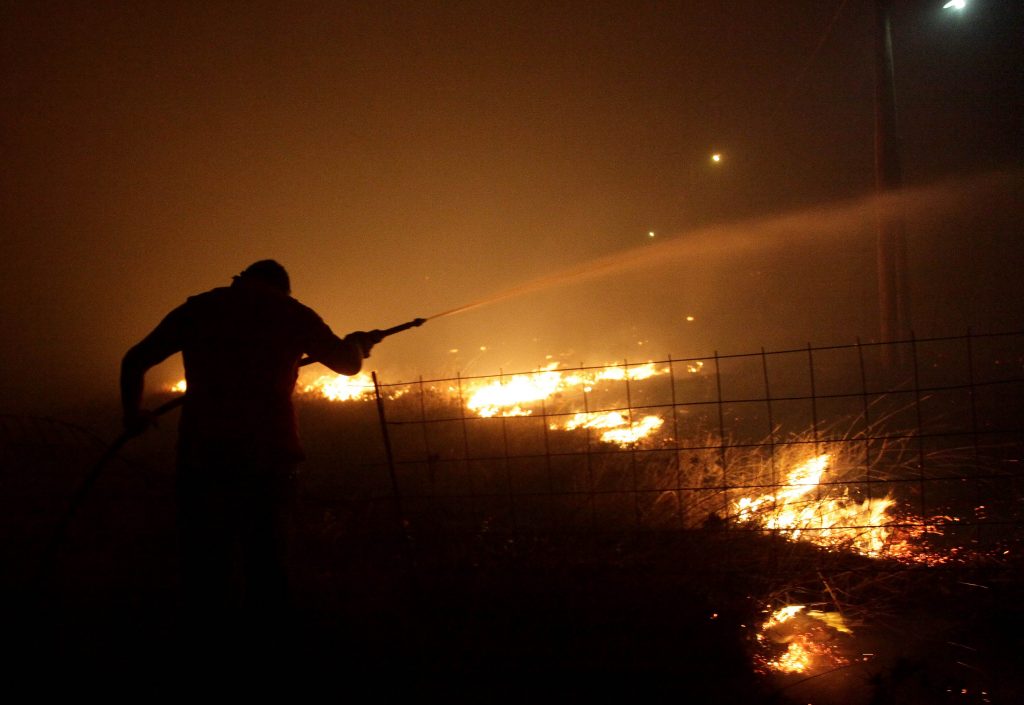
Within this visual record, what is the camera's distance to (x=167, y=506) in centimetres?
614

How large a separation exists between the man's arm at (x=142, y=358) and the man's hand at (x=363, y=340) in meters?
0.89

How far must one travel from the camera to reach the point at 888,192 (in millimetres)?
11602

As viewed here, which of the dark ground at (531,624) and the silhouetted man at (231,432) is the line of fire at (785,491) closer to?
the dark ground at (531,624)

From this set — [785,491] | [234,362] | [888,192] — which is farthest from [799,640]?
[888,192]

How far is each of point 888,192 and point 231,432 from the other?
1355cm

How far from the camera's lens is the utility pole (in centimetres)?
1136

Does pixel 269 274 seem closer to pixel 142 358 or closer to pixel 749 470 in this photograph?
Result: pixel 142 358

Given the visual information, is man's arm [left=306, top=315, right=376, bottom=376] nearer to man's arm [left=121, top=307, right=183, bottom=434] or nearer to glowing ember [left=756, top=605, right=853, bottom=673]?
man's arm [left=121, top=307, right=183, bottom=434]

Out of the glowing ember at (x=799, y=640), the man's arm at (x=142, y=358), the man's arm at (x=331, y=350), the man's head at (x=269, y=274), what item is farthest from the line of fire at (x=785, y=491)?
the man's arm at (x=142, y=358)

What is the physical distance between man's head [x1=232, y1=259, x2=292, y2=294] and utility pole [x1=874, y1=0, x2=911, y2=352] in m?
12.5

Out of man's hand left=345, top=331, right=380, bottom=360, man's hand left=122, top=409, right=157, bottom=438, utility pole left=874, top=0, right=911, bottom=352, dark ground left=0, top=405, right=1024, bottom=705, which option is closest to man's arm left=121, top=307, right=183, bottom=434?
man's hand left=122, top=409, right=157, bottom=438

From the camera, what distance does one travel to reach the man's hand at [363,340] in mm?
3285

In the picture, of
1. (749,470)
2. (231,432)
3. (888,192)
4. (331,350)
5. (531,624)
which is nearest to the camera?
(231,432)

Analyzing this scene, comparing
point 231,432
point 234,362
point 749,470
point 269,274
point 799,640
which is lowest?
point 799,640
